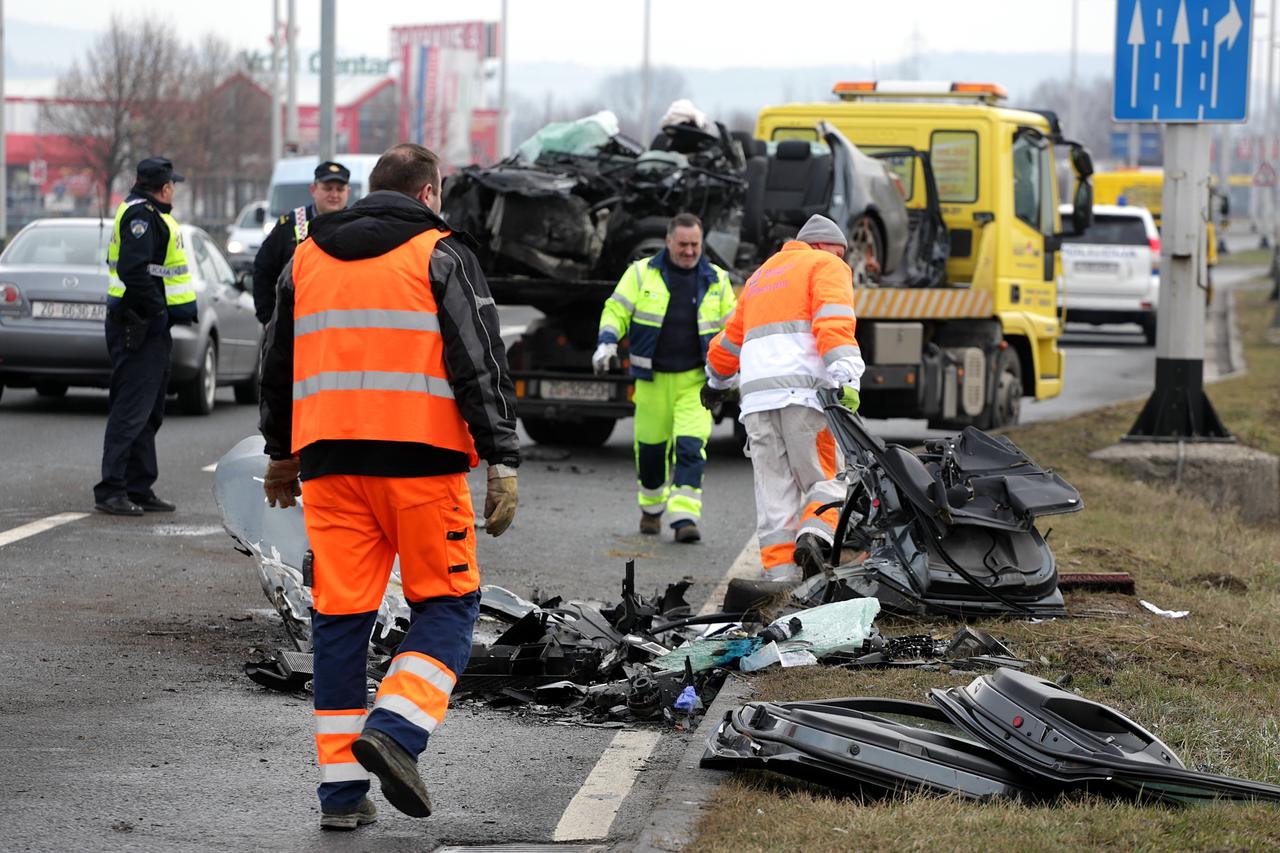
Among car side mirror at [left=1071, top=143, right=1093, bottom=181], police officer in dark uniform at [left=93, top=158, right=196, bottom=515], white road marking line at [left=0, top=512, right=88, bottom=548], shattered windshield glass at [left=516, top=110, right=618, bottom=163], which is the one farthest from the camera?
car side mirror at [left=1071, top=143, right=1093, bottom=181]

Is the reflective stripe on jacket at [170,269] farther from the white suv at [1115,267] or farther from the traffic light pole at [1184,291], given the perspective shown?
the white suv at [1115,267]

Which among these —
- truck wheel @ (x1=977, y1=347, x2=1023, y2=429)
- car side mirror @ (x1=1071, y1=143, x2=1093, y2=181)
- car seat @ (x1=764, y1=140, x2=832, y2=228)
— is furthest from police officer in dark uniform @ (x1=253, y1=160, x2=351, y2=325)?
car side mirror @ (x1=1071, y1=143, x2=1093, y2=181)

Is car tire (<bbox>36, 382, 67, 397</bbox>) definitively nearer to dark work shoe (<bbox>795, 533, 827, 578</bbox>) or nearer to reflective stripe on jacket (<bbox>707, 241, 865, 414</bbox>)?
reflective stripe on jacket (<bbox>707, 241, 865, 414</bbox>)

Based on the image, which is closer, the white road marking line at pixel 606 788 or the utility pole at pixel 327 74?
the white road marking line at pixel 606 788

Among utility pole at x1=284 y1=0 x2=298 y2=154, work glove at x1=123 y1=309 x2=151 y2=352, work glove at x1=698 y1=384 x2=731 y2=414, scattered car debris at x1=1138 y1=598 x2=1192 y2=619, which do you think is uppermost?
utility pole at x1=284 y1=0 x2=298 y2=154

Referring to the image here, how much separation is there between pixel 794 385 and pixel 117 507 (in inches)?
154

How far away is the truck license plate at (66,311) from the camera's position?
48.9ft

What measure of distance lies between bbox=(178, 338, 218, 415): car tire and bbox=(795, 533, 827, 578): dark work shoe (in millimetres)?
8594

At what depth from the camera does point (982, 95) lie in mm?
16469

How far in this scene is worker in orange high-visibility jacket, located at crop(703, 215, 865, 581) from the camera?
8.38 meters

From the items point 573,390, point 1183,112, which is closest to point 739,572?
point 573,390

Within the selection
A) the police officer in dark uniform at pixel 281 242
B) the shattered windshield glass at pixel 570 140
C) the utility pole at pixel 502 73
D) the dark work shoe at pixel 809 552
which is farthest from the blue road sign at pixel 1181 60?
A: the utility pole at pixel 502 73

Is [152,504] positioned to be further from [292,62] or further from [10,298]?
[292,62]

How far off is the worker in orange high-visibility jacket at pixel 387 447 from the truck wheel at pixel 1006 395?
11108 mm
